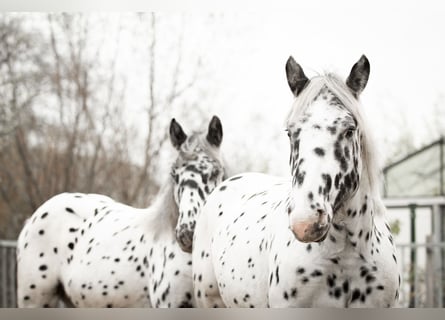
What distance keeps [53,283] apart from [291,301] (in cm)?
234

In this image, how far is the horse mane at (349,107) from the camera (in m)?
2.60

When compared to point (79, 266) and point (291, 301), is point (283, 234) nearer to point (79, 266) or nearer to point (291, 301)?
point (291, 301)

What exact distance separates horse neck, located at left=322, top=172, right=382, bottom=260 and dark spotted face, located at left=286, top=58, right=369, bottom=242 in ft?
0.21

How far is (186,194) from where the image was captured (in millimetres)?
3717

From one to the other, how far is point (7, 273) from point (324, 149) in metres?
6.65

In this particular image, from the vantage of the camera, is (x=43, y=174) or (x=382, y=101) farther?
(x=43, y=174)

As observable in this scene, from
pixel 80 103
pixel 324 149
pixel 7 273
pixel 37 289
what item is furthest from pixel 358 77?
pixel 7 273

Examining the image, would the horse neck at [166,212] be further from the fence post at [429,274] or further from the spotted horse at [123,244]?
the fence post at [429,274]

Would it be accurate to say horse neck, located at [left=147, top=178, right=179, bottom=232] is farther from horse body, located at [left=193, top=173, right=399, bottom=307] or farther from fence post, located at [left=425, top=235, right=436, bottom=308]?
fence post, located at [left=425, top=235, right=436, bottom=308]

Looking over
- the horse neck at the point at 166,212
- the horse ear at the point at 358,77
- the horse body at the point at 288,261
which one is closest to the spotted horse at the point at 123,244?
the horse neck at the point at 166,212

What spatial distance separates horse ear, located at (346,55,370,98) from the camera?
269 cm

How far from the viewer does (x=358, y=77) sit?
2.71 meters

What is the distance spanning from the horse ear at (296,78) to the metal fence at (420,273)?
14.9ft

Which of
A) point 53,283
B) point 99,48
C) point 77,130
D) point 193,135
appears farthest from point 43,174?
point 193,135
